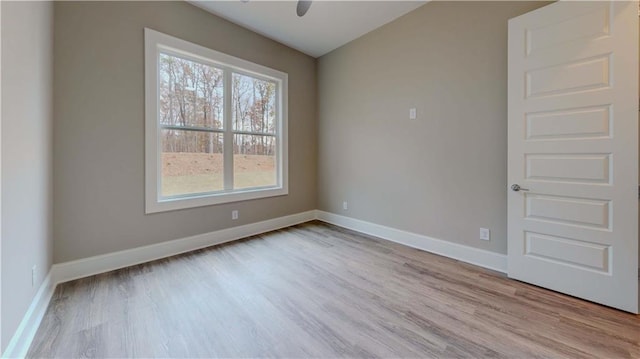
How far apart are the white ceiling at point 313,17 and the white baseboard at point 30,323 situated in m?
3.21

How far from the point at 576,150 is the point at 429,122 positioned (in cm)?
133

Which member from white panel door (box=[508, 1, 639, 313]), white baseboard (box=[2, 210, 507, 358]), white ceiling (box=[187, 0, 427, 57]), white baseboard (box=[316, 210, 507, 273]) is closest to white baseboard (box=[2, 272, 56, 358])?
white baseboard (box=[2, 210, 507, 358])

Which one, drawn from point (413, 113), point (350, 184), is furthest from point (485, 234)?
point (350, 184)

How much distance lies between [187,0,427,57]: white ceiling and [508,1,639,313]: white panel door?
1.50 meters

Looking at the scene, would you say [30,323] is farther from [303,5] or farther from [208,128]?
[303,5]

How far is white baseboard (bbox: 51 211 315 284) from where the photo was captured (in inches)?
89.2

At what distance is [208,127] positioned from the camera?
3217 millimetres

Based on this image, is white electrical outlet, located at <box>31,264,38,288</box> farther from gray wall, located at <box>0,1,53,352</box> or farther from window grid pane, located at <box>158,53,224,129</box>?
window grid pane, located at <box>158,53,224,129</box>

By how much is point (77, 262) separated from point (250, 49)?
320 centimetres

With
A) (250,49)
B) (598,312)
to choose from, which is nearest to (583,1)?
(598,312)

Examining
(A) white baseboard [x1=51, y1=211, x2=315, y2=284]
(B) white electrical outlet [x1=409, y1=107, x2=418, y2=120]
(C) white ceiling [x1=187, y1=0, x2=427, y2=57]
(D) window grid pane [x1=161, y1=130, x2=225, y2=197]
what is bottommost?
(A) white baseboard [x1=51, y1=211, x2=315, y2=284]

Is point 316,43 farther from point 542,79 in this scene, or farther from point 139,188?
point 139,188

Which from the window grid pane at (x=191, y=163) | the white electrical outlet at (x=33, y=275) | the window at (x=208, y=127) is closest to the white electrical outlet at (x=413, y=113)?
the window at (x=208, y=127)

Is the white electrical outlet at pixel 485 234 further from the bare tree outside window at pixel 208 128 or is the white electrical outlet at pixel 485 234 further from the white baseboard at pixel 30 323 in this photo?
the white baseboard at pixel 30 323
